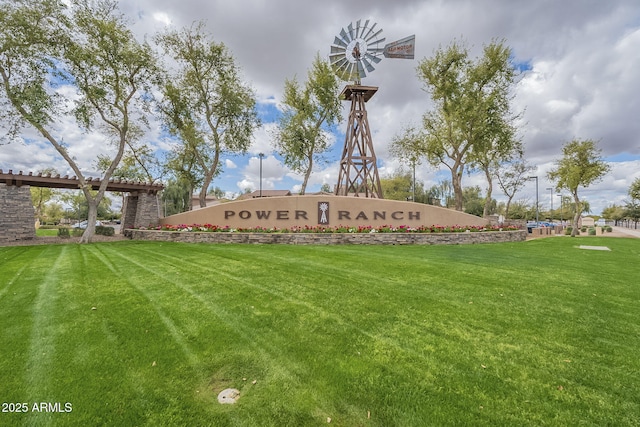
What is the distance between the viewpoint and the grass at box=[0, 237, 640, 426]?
2.21 metres

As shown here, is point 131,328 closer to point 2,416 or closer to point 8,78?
point 2,416

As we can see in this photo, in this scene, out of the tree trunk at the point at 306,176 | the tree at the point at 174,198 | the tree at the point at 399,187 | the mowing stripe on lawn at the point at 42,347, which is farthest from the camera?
the tree at the point at 399,187

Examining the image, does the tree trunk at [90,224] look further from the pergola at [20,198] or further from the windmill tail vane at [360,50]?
the windmill tail vane at [360,50]

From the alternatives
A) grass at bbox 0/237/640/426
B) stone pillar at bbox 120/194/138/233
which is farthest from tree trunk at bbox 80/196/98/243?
grass at bbox 0/237/640/426

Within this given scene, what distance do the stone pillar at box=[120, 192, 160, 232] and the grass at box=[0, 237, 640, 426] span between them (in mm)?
11767

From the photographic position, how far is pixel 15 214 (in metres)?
13.6

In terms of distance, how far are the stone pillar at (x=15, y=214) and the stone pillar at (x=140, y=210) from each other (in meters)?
4.34

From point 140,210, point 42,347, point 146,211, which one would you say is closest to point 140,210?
point 140,210

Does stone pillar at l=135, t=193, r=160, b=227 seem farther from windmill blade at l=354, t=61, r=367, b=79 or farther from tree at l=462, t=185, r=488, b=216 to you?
tree at l=462, t=185, r=488, b=216

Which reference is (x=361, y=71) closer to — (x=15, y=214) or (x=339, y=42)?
(x=339, y=42)

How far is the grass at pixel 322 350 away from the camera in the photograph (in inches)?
86.9

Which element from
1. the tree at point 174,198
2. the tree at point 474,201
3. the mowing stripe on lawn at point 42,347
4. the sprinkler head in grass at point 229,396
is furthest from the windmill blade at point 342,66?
the tree at point 474,201

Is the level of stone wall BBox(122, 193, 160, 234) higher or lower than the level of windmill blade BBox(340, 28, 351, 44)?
lower

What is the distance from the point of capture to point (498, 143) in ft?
73.5
